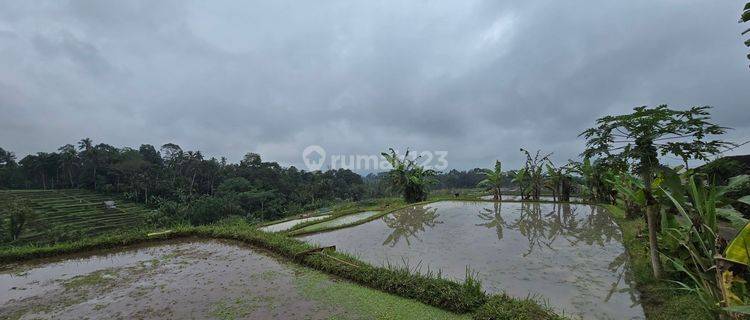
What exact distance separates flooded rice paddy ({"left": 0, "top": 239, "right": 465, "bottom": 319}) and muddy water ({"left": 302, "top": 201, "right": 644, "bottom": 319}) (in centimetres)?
162

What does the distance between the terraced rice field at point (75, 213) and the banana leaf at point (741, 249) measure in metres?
31.4

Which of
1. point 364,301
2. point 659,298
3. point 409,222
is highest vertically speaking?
point 409,222

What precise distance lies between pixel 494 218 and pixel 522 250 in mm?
4074

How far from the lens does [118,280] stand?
226 inches

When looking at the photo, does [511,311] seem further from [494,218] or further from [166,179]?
[166,179]

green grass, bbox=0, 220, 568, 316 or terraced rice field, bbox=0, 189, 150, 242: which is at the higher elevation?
green grass, bbox=0, 220, 568, 316

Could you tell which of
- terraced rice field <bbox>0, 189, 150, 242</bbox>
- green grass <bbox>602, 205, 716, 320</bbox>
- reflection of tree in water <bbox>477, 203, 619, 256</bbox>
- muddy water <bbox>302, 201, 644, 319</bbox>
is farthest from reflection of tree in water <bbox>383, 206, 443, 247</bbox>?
terraced rice field <bbox>0, 189, 150, 242</bbox>

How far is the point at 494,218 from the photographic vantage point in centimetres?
1083

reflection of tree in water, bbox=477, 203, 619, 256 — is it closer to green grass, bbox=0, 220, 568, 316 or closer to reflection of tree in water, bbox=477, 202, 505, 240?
reflection of tree in water, bbox=477, 202, 505, 240

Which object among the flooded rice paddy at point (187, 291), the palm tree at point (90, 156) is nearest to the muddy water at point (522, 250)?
the flooded rice paddy at point (187, 291)

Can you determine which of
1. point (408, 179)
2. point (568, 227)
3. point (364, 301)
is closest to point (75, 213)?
point (408, 179)

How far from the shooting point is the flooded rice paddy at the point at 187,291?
4406 mm

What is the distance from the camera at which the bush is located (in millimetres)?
3635

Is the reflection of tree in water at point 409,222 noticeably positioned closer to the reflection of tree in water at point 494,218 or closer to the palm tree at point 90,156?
the reflection of tree in water at point 494,218
